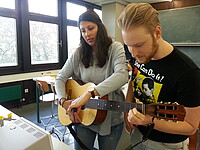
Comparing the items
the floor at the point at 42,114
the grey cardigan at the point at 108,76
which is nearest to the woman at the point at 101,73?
the grey cardigan at the point at 108,76

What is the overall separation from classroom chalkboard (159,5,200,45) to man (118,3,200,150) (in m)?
4.86

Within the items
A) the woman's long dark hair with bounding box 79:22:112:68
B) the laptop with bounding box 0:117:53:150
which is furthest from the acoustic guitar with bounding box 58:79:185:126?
the laptop with bounding box 0:117:53:150

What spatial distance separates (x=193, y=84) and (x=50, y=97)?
2749 mm

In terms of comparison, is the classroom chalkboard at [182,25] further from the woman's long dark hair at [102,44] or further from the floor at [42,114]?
the woman's long dark hair at [102,44]

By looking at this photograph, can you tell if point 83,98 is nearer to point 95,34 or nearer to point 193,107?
point 95,34

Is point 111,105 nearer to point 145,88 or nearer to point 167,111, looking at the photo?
point 145,88

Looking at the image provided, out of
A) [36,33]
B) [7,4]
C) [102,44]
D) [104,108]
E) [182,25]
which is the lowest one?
[104,108]

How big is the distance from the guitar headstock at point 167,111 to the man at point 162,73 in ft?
0.09

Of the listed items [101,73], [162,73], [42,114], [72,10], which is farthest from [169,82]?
[72,10]

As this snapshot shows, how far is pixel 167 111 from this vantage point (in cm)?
72

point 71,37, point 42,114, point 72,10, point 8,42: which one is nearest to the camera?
point 42,114

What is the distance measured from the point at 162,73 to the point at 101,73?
20.4 inches

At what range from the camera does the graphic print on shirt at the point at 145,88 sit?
851 millimetres

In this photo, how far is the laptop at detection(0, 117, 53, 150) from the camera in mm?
667
